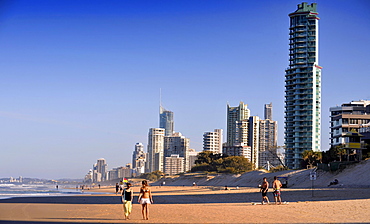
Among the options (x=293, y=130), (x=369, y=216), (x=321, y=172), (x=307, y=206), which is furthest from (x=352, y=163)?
(x=293, y=130)

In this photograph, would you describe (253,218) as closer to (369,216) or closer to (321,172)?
(369,216)

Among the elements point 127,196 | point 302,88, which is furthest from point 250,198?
point 302,88

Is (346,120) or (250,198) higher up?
(346,120)

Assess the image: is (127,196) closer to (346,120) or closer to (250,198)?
(250,198)

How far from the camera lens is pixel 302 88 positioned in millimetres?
114938

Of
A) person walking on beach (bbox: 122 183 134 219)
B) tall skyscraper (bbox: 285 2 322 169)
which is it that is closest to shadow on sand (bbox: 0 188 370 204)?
person walking on beach (bbox: 122 183 134 219)

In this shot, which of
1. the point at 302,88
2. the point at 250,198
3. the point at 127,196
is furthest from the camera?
the point at 302,88

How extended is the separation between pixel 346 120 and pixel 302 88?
1430 centimetres

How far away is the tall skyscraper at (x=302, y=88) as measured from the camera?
372 feet

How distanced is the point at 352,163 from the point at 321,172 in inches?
182

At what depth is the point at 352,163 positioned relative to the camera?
193 feet

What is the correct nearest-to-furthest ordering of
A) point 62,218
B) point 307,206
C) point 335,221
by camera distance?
point 335,221, point 62,218, point 307,206

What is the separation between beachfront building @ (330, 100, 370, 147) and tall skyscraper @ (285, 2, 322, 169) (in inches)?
194

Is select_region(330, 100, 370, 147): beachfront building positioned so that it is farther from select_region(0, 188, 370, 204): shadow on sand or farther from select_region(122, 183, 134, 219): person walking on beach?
select_region(122, 183, 134, 219): person walking on beach
